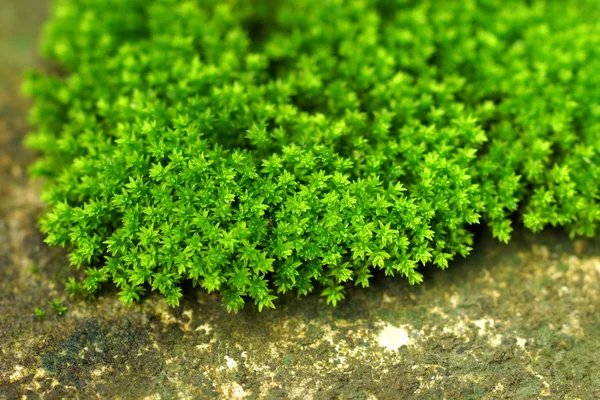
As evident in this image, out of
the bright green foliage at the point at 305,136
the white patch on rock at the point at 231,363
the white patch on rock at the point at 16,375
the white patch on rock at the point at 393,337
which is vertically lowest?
the white patch on rock at the point at 393,337

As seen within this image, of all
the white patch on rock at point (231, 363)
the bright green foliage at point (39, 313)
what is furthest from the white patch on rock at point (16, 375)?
the white patch on rock at point (231, 363)

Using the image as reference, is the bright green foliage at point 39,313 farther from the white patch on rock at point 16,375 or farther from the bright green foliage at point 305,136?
the white patch on rock at point 16,375

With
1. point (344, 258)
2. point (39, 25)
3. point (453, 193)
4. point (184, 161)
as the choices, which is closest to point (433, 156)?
point (453, 193)

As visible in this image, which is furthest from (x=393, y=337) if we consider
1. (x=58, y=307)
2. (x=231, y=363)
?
(x=58, y=307)

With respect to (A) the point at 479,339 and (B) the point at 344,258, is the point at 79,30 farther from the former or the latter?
(A) the point at 479,339

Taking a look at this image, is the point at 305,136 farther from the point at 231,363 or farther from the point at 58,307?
the point at 58,307
